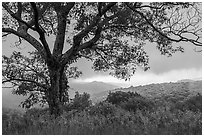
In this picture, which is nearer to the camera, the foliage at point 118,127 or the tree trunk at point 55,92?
the foliage at point 118,127

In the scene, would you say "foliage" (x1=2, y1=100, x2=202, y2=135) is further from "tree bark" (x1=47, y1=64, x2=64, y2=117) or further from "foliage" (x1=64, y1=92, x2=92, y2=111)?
"foliage" (x1=64, y1=92, x2=92, y2=111)

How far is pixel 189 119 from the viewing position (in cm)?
1084

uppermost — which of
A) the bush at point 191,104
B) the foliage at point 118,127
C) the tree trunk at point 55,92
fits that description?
the tree trunk at point 55,92

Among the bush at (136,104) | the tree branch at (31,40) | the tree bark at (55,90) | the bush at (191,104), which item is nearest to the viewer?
the tree bark at (55,90)

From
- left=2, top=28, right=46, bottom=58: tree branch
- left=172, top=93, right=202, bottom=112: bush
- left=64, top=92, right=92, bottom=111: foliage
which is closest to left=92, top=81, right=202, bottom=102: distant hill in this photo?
left=172, top=93, right=202, bottom=112: bush

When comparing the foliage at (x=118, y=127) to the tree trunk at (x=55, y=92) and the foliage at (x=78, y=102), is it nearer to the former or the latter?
the tree trunk at (x=55, y=92)

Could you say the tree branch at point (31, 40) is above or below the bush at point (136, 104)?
above

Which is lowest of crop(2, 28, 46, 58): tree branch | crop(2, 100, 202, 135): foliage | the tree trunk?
crop(2, 100, 202, 135): foliage

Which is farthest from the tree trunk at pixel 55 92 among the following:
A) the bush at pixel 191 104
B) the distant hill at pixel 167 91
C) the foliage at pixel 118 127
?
the distant hill at pixel 167 91

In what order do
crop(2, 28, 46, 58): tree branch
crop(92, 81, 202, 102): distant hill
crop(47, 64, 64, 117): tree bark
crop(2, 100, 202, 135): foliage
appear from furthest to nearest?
crop(92, 81, 202, 102): distant hill
crop(2, 28, 46, 58): tree branch
crop(47, 64, 64, 117): tree bark
crop(2, 100, 202, 135): foliage

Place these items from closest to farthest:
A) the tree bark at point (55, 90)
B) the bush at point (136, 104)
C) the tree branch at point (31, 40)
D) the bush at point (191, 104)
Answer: the tree bark at point (55, 90) → the tree branch at point (31, 40) → the bush at point (136, 104) → the bush at point (191, 104)

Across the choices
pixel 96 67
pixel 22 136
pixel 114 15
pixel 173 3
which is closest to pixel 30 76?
pixel 96 67

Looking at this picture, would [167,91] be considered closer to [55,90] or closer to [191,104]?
[191,104]

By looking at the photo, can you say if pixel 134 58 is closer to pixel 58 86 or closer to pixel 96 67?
pixel 96 67
